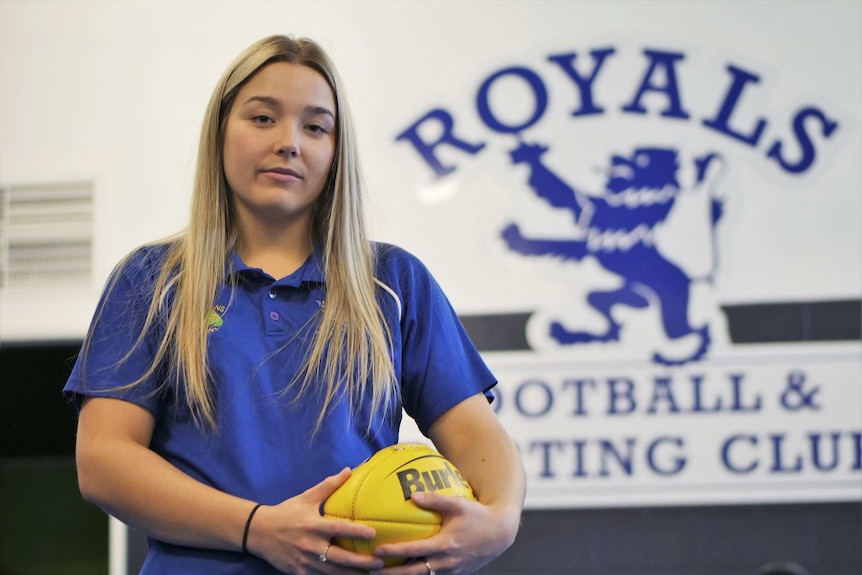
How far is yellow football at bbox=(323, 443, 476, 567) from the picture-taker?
1088mm

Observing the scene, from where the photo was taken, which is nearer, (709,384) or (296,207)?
(296,207)

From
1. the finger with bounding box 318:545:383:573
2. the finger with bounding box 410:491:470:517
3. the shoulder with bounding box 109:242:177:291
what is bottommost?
the finger with bounding box 318:545:383:573

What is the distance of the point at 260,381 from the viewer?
47.2 inches

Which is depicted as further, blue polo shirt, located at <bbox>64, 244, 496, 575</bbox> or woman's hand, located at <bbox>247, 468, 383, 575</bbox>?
blue polo shirt, located at <bbox>64, 244, 496, 575</bbox>

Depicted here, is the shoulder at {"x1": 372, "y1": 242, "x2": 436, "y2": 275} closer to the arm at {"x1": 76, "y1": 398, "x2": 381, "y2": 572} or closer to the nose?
the nose

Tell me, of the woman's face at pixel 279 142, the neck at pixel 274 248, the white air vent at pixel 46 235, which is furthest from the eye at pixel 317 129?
the white air vent at pixel 46 235

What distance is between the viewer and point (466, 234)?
2861mm

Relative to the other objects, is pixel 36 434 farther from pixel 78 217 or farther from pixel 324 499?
pixel 324 499

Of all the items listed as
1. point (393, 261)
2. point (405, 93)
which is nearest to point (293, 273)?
point (393, 261)

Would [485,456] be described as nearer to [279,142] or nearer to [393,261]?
[393,261]

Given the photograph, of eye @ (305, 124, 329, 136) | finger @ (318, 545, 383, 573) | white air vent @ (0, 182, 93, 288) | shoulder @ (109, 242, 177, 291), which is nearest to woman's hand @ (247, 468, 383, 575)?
finger @ (318, 545, 383, 573)

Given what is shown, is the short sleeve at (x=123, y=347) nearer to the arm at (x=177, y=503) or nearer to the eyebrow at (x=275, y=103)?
the arm at (x=177, y=503)

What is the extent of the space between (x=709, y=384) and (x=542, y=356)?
487 mm

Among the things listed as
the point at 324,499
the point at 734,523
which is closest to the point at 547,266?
the point at 734,523
